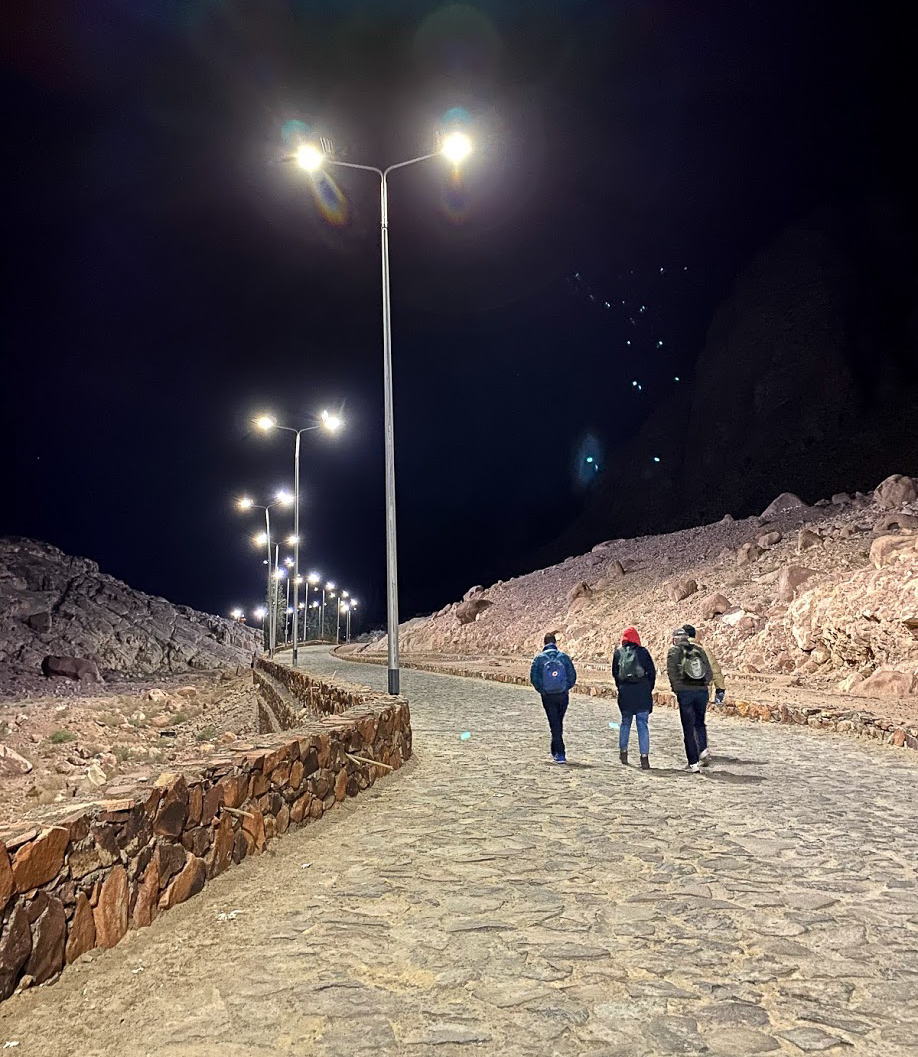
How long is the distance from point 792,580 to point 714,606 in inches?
140

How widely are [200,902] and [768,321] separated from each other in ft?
289

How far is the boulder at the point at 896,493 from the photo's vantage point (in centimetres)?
3294

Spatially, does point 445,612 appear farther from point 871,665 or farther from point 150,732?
point 871,665

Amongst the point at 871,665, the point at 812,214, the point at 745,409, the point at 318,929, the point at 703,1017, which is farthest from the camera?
the point at 812,214

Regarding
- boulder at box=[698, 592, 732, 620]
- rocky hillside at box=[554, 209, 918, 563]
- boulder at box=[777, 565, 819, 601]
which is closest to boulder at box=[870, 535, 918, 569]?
boulder at box=[777, 565, 819, 601]

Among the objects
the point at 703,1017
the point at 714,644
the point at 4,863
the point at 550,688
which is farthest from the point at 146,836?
the point at 714,644

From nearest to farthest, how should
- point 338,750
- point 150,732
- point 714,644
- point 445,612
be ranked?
point 338,750 < point 714,644 < point 150,732 < point 445,612

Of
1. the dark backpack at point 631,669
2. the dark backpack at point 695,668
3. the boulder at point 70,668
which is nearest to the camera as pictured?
the dark backpack at point 695,668

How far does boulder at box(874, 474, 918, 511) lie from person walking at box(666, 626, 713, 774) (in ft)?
89.3

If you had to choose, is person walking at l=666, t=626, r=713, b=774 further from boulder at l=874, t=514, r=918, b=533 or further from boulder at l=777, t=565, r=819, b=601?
boulder at l=874, t=514, r=918, b=533

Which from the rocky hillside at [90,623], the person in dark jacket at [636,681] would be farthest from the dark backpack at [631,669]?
the rocky hillside at [90,623]

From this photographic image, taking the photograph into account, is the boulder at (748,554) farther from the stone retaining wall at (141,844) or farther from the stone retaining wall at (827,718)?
the stone retaining wall at (141,844)

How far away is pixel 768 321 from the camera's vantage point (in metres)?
82.2

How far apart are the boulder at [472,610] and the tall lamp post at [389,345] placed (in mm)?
40520
